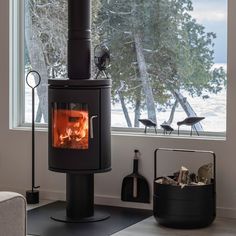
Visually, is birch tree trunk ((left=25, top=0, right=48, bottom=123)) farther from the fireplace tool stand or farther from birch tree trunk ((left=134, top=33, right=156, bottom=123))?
the fireplace tool stand

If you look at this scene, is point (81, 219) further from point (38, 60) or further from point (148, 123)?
point (38, 60)

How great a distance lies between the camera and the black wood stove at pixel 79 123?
403 centimetres

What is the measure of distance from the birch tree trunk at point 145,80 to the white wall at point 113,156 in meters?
0.27

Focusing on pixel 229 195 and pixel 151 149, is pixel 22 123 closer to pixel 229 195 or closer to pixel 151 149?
pixel 151 149

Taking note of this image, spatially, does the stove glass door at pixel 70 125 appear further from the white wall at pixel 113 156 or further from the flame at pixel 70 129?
the white wall at pixel 113 156

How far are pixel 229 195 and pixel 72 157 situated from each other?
1166mm

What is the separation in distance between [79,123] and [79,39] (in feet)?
1.94

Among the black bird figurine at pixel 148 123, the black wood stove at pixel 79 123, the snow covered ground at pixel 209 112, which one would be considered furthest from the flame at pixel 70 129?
the snow covered ground at pixel 209 112

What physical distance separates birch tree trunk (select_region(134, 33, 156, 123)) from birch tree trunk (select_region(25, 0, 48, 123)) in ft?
2.77

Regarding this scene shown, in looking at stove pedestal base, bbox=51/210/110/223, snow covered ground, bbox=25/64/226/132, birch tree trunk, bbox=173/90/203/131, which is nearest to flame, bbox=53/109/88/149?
stove pedestal base, bbox=51/210/110/223

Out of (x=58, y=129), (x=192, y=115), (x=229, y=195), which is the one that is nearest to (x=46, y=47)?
(x=58, y=129)

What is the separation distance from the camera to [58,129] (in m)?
4.16

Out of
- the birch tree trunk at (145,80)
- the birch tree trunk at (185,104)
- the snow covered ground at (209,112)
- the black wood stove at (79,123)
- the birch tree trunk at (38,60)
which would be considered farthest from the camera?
the birch tree trunk at (38,60)

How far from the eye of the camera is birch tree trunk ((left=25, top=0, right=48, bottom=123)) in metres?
4.94
